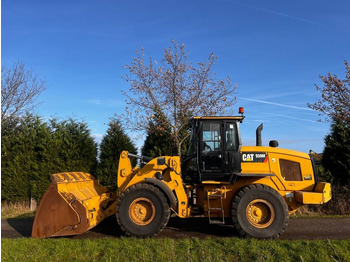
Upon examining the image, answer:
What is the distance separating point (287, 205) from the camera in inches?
262

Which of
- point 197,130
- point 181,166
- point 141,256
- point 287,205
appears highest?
point 197,130

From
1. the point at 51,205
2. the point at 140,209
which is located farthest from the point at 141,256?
the point at 51,205

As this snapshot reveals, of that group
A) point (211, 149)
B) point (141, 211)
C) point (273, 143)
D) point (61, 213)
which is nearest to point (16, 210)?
point (61, 213)

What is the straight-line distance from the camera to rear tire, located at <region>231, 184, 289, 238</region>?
20.6 feet

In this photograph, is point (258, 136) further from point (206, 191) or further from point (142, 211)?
point (142, 211)

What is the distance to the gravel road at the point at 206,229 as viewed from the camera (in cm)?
668

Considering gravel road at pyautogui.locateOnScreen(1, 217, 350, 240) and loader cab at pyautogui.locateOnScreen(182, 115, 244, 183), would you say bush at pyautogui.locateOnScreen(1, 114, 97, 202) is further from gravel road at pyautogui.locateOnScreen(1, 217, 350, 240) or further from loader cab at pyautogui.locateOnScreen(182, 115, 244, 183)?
loader cab at pyautogui.locateOnScreen(182, 115, 244, 183)

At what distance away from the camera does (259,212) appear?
6430 millimetres

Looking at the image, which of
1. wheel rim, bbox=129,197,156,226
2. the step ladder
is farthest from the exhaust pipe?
wheel rim, bbox=129,197,156,226

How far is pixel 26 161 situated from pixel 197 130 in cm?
700

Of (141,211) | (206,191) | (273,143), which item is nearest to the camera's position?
(141,211)

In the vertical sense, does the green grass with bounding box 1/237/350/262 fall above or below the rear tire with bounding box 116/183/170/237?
below

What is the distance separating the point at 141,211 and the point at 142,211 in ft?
0.07

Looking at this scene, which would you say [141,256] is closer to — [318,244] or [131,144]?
[318,244]
